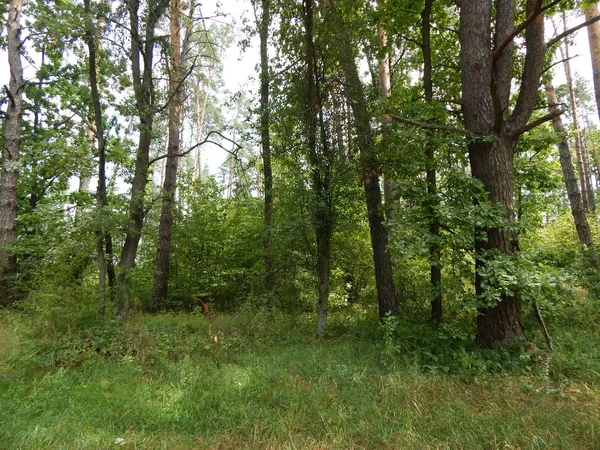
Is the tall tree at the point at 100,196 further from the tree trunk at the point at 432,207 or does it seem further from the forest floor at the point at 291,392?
the tree trunk at the point at 432,207

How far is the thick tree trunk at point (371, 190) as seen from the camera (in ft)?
21.5

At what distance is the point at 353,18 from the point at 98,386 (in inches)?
318

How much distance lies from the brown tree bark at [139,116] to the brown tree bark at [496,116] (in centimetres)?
583

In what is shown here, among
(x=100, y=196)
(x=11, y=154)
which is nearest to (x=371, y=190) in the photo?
(x=100, y=196)

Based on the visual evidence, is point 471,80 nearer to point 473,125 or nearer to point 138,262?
point 473,125

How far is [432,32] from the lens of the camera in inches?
311

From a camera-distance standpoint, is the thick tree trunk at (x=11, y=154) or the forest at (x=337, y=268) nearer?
the forest at (x=337, y=268)

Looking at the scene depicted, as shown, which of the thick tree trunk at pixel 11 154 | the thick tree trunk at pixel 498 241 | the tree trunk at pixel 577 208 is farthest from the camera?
the thick tree trunk at pixel 11 154

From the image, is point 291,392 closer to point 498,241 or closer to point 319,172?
point 498,241

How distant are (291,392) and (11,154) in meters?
10.4

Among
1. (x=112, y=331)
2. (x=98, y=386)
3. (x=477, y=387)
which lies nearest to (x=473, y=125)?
(x=477, y=387)

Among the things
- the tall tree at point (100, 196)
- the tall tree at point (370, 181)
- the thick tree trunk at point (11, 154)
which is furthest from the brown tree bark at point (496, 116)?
the thick tree trunk at point (11, 154)

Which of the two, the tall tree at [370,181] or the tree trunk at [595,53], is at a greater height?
the tree trunk at [595,53]

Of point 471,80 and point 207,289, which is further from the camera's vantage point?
point 207,289
